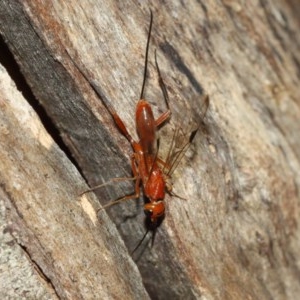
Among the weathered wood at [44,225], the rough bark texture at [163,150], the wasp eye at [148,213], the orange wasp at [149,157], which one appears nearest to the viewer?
the weathered wood at [44,225]

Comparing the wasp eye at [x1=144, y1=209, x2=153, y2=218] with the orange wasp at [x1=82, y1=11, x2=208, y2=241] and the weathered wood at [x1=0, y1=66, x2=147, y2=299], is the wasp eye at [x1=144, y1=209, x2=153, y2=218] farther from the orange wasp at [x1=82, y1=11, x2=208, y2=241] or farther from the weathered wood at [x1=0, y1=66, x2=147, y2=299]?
the weathered wood at [x1=0, y1=66, x2=147, y2=299]

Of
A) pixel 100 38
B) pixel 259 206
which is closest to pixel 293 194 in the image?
pixel 259 206

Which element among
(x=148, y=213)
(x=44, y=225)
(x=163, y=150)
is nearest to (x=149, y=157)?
(x=163, y=150)

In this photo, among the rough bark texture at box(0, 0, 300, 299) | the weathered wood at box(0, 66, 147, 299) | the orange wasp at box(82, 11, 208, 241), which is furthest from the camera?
the orange wasp at box(82, 11, 208, 241)

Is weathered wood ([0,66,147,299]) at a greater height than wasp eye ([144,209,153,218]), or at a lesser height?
greater

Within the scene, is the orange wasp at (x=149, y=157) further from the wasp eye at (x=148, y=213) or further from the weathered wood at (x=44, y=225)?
the weathered wood at (x=44, y=225)

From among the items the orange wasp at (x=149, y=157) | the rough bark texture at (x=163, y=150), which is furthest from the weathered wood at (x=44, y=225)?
the orange wasp at (x=149, y=157)

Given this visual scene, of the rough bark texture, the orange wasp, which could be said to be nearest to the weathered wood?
the rough bark texture
